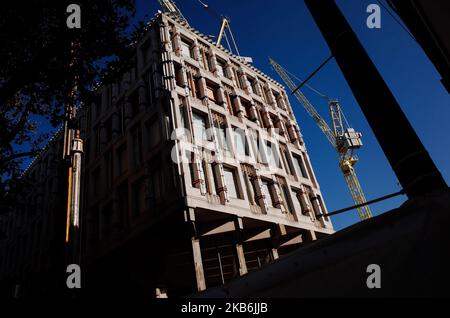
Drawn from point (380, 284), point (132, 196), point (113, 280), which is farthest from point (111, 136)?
point (380, 284)

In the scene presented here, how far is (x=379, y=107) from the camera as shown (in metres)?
3.99

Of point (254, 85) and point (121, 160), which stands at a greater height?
point (254, 85)

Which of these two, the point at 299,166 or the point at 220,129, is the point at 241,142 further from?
the point at 299,166

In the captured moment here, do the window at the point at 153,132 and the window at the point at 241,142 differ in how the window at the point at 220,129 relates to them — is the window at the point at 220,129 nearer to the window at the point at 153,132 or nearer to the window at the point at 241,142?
the window at the point at 241,142

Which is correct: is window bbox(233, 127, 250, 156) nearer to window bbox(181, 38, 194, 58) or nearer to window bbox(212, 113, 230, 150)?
window bbox(212, 113, 230, 150)

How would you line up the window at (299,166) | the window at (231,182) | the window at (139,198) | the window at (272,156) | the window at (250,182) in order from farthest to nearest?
the window at (299,166), the window at (272,156), the window at (250,182), the window at (231,182), the window at (139,198)

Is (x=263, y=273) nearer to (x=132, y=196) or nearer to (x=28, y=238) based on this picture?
(x=132, y=196)

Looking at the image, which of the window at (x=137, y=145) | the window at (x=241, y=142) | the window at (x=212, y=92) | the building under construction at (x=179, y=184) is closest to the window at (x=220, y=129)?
the building under construction at (x=179, y=184)

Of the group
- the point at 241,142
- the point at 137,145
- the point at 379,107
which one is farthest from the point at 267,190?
the point at 379,107

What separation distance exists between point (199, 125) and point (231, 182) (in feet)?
14.9

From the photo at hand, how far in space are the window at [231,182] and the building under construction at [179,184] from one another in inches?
3.7

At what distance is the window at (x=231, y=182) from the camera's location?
736 inches

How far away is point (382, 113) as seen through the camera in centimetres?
394
